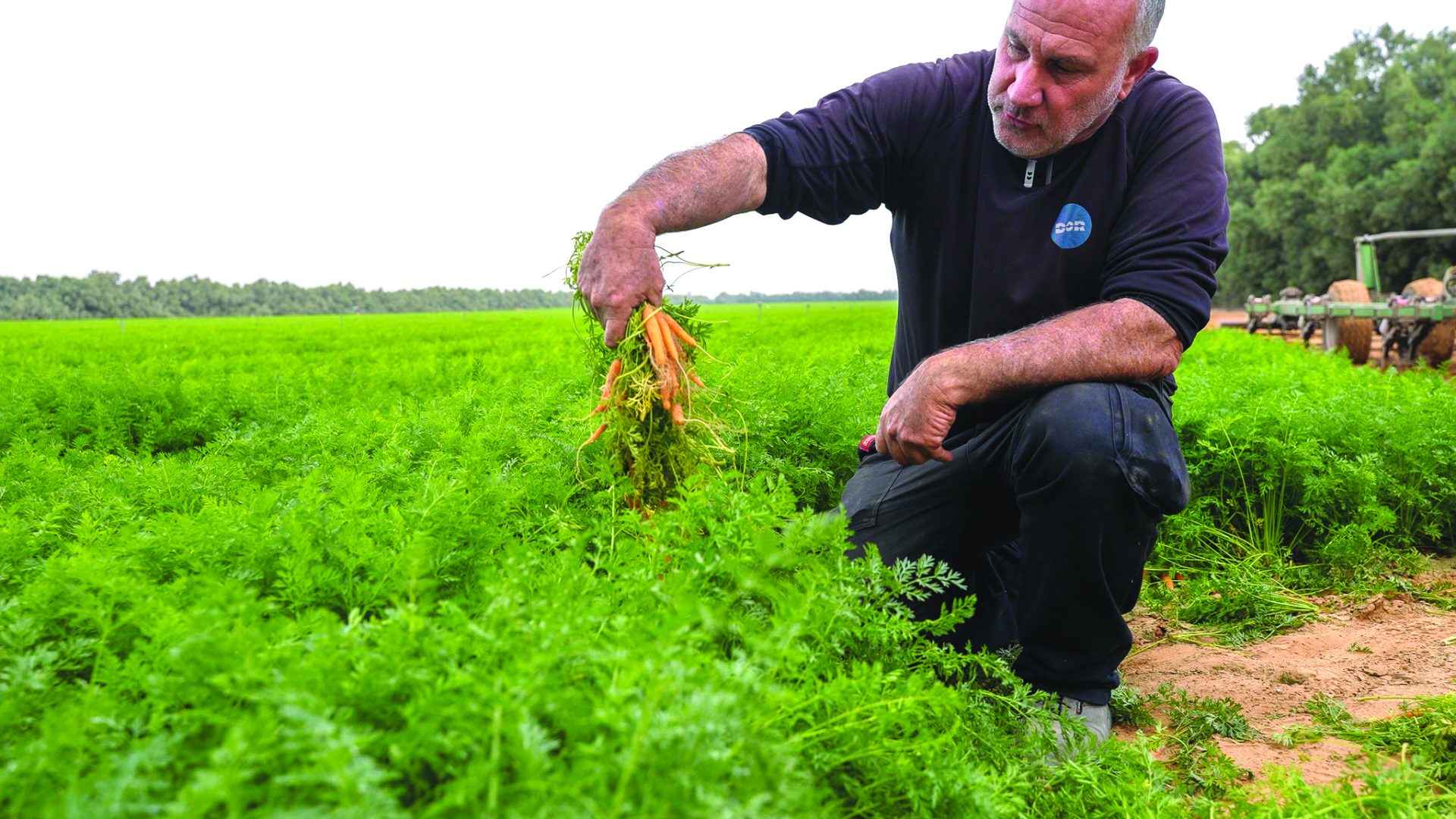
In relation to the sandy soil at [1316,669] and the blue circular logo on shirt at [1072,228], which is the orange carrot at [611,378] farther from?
the sandy soil at [1316,669]

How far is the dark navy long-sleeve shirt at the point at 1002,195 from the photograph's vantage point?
2.96 metres

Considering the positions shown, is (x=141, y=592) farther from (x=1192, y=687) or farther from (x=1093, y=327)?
(x=1192, y=687)

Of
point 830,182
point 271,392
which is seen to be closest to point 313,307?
point 271,392

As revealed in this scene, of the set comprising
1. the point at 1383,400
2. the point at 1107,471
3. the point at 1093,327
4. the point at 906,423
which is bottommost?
the point at 1383,400

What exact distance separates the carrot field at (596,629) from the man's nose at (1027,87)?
138cm

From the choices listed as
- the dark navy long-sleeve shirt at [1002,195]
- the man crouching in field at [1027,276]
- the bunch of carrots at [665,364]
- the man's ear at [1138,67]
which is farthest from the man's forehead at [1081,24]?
the bunch of carrots at [665,364]

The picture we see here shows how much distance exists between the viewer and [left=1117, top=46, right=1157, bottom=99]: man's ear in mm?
3098

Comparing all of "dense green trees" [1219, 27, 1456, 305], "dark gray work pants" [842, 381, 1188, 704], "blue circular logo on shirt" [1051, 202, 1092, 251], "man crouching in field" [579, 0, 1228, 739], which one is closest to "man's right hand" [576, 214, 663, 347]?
"man crouching in field" [579, 0, 1228, 739]

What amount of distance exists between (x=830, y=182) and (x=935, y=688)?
189 cm

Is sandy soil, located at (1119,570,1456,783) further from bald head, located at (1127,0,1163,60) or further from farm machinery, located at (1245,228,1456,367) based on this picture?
farm machinery, located at (1245,228,1456,367)

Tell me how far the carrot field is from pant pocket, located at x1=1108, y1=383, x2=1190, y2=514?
27.7 inches

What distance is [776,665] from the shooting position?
5.07 ft

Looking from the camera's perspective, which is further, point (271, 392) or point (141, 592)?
point (271, 392)

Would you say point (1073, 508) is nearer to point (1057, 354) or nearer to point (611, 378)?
point (1057, 354)
